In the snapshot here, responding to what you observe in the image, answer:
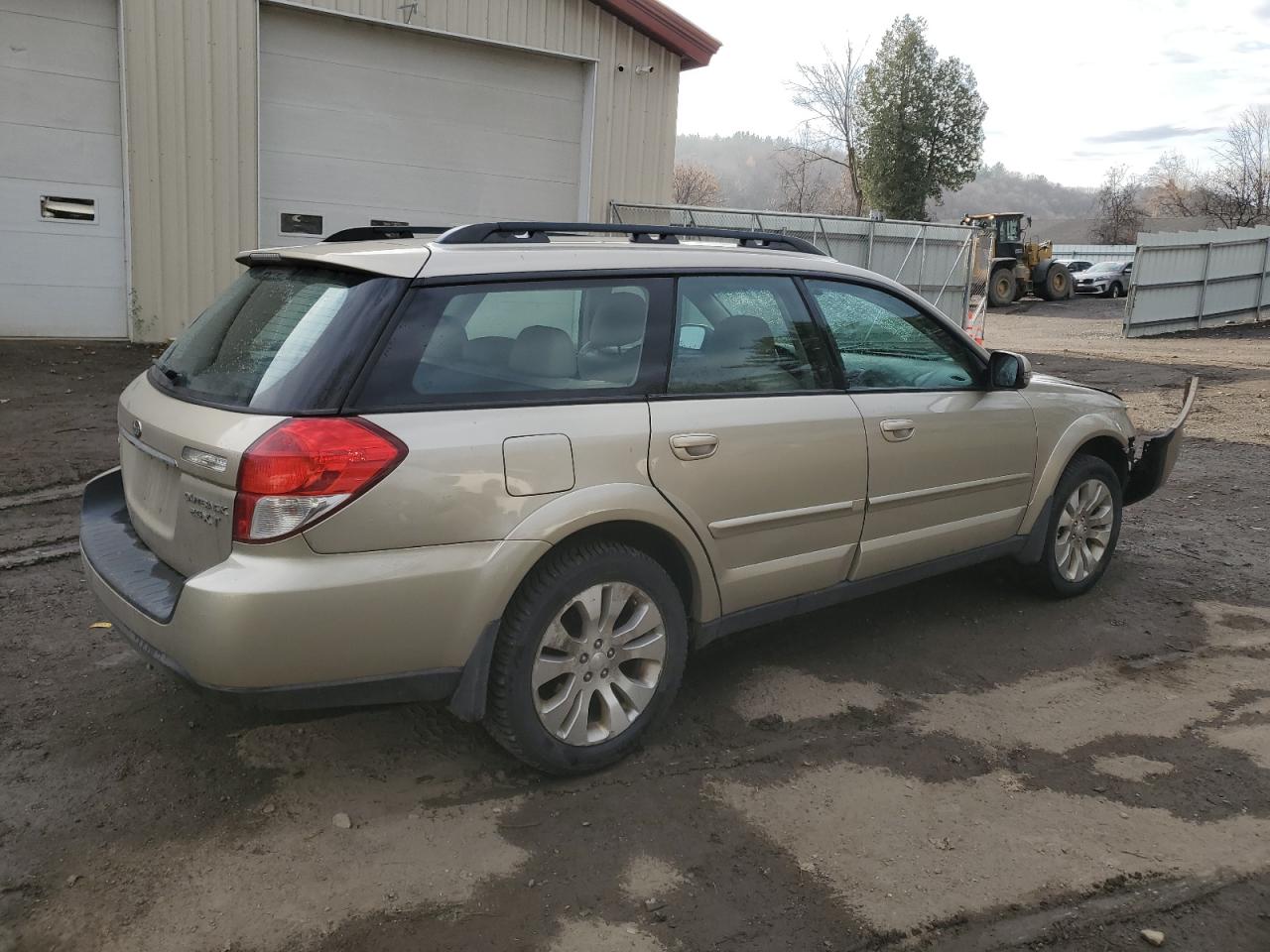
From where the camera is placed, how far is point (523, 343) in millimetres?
3197

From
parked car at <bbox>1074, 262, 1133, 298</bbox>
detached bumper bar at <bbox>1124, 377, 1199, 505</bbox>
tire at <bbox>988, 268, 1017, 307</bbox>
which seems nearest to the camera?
detached bumper bar at <bbox>1124, 377, 1199, 505</bbox>

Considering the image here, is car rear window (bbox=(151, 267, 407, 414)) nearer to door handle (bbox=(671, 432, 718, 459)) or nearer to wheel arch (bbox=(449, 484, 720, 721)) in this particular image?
wheel arch (bbox=(449, 484, 720, 721))

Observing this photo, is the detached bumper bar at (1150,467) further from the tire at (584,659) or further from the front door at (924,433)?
the tire at (584,659)

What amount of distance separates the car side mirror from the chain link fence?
31.0 feet

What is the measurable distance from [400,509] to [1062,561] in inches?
136

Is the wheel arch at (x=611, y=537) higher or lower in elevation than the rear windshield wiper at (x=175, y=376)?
lower

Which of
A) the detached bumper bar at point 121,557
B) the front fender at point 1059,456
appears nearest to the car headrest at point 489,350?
the detached bumper bar at point 121,557

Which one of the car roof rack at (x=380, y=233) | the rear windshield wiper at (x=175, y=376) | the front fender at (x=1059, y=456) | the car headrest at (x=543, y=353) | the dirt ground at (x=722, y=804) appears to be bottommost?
the dirt ground at (x=722, y=804)

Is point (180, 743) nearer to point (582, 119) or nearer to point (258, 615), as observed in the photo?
point (258, 615)

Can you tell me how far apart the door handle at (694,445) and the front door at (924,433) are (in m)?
0.77

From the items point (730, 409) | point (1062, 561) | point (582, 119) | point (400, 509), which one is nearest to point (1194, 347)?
point (582, 119)

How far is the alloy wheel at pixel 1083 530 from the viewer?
496 centimetres

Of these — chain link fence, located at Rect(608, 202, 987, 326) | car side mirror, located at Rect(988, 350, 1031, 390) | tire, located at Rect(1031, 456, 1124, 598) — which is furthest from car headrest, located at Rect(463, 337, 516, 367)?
chain link fence, located at Rect(608, 202, 987, 326)

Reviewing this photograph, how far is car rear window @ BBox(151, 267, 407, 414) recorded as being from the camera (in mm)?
2822
